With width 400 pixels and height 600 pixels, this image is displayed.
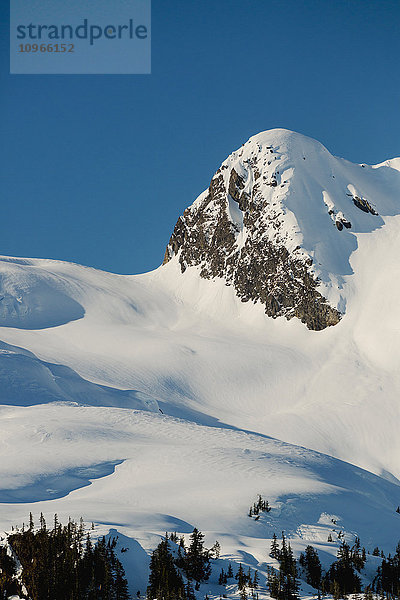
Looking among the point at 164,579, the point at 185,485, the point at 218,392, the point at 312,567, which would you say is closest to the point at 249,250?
the point at 218,392

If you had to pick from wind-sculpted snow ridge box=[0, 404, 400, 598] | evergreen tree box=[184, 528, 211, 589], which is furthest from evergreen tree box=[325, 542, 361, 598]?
evergreen tree box=[184, 528, 211, 589]

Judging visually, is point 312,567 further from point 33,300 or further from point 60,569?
point 33,300

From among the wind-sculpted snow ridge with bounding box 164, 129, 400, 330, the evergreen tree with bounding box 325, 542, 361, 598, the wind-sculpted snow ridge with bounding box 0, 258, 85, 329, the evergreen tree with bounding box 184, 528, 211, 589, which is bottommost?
the evergreen tree with bounding box 325, 542, 361, 598

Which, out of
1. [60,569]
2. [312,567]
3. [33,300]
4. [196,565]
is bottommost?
[312,567]

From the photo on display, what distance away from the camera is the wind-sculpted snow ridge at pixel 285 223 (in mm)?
97750

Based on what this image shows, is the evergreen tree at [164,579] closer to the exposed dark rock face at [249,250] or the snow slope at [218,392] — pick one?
the snow slope at [218,392]

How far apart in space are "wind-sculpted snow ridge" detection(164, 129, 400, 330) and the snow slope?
495 mm

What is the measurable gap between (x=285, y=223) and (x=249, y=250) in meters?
8.77

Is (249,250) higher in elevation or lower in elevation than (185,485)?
higher

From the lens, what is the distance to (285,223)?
103 meters

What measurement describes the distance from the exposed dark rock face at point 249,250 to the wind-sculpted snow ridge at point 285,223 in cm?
18

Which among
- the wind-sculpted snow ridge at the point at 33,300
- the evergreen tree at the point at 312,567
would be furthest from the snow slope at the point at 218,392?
the evergreen tree at the point at 312,567

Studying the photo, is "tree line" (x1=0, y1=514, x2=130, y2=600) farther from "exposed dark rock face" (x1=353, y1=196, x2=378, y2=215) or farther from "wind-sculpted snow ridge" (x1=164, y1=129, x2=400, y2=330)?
"exposed dark rock face" (x1=353, y1=196, x2=378, y2=215)

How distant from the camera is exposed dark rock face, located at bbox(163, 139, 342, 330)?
318 ft
